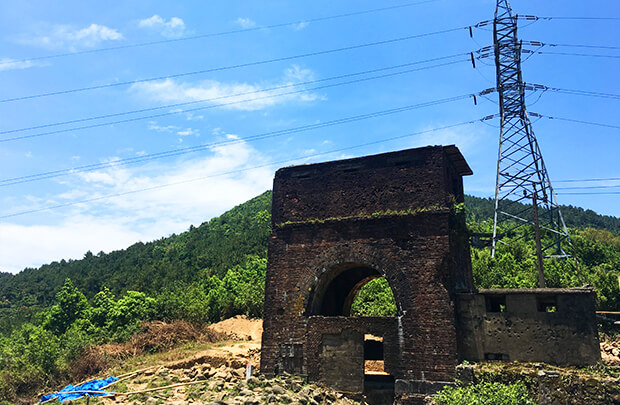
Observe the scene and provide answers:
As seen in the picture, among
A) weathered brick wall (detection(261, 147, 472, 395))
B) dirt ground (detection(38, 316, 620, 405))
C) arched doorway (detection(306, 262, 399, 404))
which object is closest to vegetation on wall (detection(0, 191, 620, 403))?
dirt ground (detection(38, 316, 620, 405))

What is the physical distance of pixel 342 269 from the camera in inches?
639

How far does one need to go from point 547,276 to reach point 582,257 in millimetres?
17481

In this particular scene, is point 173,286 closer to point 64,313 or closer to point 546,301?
point 64,313

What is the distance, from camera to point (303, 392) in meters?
13.1

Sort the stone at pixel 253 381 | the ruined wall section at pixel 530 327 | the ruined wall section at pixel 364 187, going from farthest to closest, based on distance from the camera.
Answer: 1. the ruined wall section at pixel 364 187
2. the stone at pixel 253 381
3. the ruined wall section at pixel 530 327

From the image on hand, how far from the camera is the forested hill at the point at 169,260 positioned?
56.5 m

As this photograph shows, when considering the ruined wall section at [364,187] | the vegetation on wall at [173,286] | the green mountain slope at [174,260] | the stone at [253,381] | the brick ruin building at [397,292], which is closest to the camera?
the brick ruin building at [397,292]

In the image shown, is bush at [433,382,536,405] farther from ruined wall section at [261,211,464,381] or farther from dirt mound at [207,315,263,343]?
dirt mound at [207,315,263,343]

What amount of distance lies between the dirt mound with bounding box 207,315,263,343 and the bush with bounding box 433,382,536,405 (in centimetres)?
1519

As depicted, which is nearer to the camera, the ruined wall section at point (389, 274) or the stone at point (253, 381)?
the ruined wall section at point (389, 274)

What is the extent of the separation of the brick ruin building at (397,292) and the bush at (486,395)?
749 millimetres

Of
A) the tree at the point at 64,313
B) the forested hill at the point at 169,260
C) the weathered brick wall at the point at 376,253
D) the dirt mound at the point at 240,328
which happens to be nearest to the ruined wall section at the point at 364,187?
the weathered brick wall at the point at 376,253

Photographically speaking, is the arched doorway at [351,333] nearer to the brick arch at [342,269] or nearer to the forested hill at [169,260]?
the brick arch at [342,269]

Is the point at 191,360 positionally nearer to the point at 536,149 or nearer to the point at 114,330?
the point at 114,330
